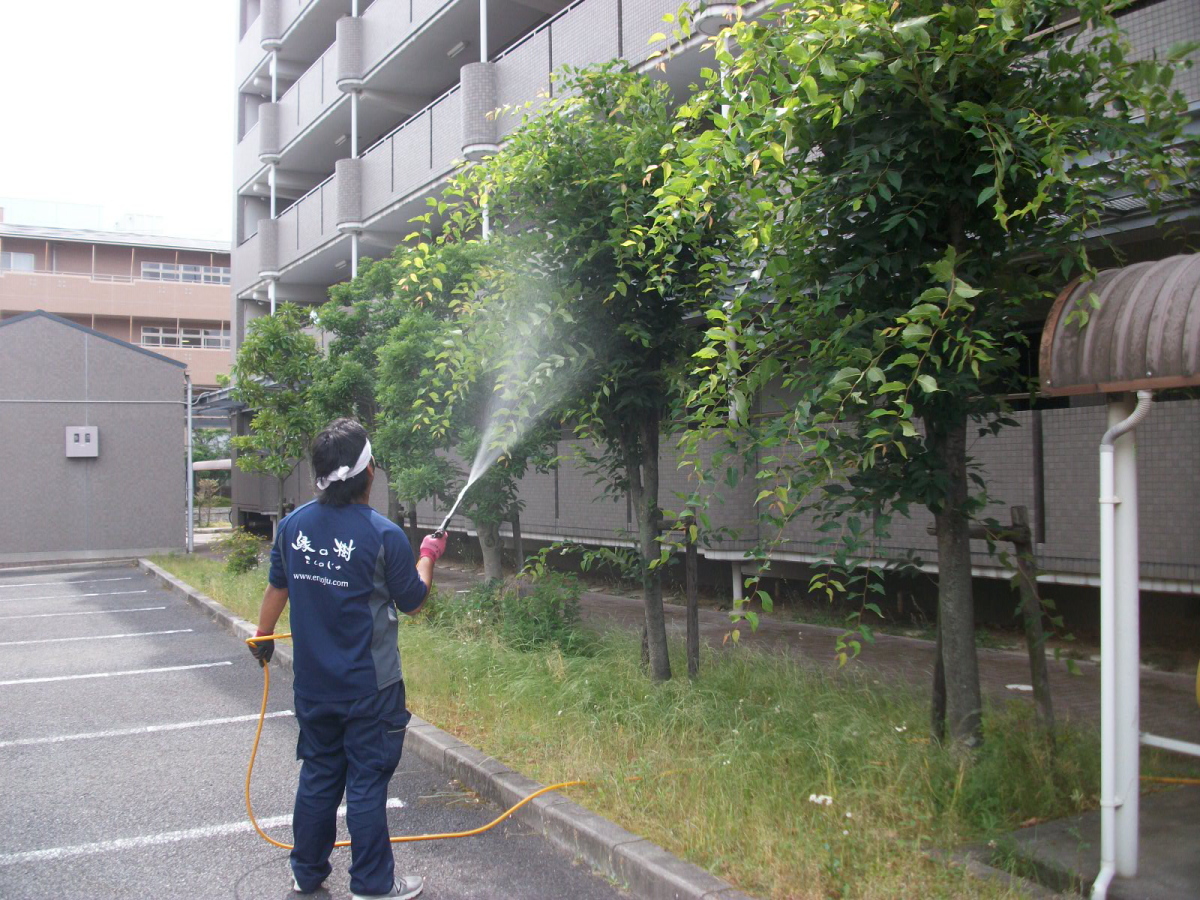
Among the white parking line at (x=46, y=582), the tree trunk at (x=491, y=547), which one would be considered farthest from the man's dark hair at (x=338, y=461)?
the white parking line at (x=46, y=582)

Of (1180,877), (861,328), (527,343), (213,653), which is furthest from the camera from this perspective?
(213,653)

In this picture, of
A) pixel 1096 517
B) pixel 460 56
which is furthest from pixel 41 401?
pixel 1096 517

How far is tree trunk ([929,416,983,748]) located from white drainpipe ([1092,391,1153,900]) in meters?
0.93

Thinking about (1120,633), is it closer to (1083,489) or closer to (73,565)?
(1083,489)

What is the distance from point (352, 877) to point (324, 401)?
338 inches

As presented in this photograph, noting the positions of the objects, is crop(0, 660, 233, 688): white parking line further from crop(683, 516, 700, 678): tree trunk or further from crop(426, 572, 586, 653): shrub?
crop(683, 516, 700, 678): tree trunk

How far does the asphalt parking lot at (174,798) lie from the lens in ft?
13.9

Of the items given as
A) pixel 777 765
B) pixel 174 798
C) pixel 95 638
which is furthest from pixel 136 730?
pixel 95 638

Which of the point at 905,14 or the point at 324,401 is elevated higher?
the point at 905,14

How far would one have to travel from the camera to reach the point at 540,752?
17.8 ft

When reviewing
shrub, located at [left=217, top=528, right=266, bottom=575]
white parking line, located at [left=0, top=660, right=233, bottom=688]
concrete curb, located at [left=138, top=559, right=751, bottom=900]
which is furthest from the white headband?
shrub, located at [left=217, top=528, right=266, bottom=575]

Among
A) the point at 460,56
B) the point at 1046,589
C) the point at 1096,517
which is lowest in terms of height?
the point at 1046,589

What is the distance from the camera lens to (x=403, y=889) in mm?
4039

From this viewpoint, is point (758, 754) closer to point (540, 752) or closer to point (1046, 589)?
point (540, 752)
